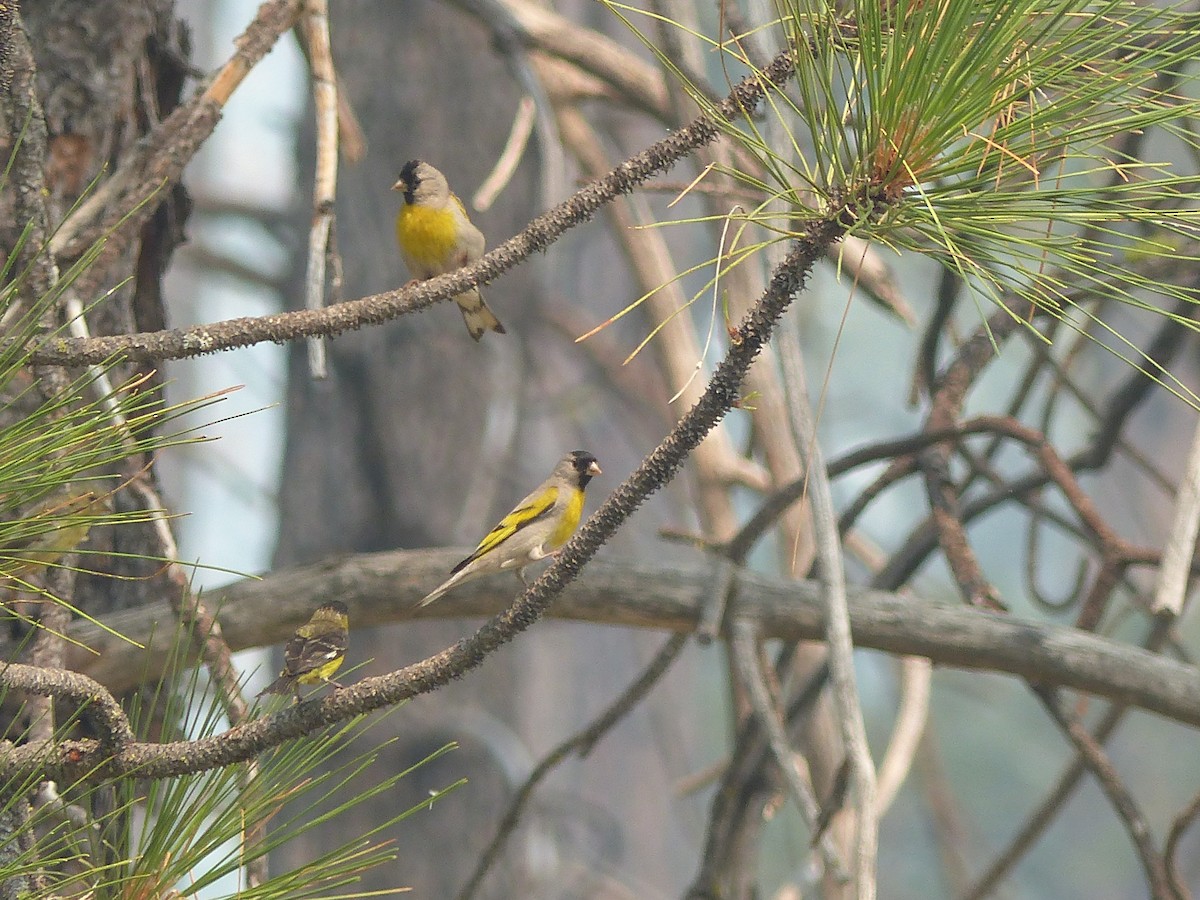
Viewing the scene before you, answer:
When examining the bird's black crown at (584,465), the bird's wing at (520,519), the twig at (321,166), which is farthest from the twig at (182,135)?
the bird's black crown at (584,465)

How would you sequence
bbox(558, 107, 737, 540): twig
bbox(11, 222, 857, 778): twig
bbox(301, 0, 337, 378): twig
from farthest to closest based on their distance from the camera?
bbox(558, 107, 737, 540): twig, bbox(301, 0, 337, 378): twig, bbox(11, 222, 857, 778): twig

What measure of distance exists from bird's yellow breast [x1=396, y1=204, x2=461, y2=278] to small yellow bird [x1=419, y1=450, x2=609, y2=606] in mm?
803

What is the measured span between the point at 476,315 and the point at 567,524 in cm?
88

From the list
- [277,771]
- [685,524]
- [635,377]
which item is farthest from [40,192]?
[685,524]

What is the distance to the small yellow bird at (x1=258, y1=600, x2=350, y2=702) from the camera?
2.15 metres

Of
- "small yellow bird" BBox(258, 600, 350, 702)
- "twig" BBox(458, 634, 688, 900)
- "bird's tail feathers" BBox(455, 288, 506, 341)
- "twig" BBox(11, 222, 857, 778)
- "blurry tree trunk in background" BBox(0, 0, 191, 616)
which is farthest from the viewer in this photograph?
"bird's tail feathers" BBox(455, 288, 506, 341)

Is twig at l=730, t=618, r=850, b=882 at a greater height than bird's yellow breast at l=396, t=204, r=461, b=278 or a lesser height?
lesser

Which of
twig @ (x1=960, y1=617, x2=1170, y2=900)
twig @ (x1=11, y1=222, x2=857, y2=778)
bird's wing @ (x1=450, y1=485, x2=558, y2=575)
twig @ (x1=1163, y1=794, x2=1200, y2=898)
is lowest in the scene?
twig @ (x1=960, y1=617, x2=1170, y2=900)

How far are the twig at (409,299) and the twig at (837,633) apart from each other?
1.77 ft

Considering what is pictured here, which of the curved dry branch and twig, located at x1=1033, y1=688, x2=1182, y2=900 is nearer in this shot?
the curved dry branch

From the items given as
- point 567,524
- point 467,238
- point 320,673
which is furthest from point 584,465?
point 320,673

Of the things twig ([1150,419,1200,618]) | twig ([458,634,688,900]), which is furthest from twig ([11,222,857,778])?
twig ([458,634,688,900])

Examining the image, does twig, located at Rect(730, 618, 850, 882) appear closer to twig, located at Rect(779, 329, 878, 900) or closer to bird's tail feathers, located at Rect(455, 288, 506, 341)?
twig, located at Rect(779, 329, 878, 900)

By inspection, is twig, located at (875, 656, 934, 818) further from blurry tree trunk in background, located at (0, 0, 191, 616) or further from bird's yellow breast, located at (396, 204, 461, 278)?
blurry tree trunk in background, located at (0, 0, 191, 616)
